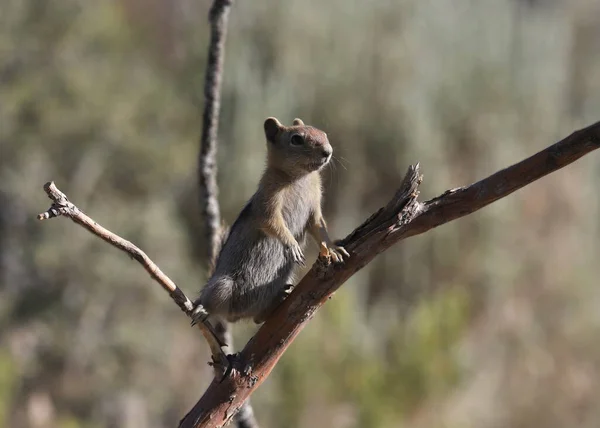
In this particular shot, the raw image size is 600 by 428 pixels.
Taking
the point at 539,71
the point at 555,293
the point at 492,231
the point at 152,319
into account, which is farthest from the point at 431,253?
the point at 152,319

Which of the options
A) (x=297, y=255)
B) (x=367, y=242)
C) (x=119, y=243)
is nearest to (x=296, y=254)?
(x=297, y=255)

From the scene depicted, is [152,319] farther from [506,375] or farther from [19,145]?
[506,375]

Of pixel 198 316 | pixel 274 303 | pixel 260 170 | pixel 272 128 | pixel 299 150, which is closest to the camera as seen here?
pixel 198 316

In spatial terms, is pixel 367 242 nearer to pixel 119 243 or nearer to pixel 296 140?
pixel 119 243

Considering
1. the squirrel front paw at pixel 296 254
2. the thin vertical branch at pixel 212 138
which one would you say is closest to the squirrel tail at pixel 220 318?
the thin vertical branch at pixel 212 138

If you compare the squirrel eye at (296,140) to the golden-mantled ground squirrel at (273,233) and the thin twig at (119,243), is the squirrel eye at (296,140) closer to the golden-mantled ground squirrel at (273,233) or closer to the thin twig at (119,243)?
the golden-mantled ground squirrel at (273,233)

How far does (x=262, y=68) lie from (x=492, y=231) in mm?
4111

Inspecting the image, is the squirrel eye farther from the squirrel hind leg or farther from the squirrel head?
the squirrel hind leg

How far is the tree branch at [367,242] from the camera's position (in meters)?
1.51

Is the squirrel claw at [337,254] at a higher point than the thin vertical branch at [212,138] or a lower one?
lower

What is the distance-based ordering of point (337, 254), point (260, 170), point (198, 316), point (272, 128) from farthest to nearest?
point (260, 170), point (272, 128), point (198, 316), point (337, 254)

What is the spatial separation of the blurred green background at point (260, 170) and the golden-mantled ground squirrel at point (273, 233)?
5.71 metres

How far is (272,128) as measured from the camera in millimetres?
2576

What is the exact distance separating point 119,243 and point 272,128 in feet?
3.50
